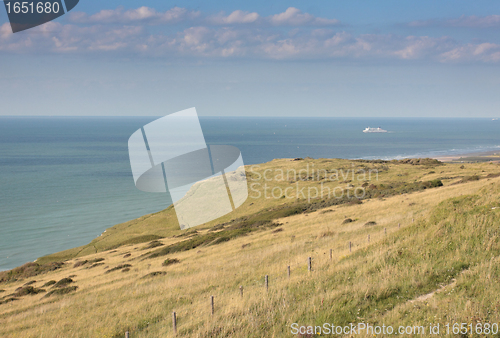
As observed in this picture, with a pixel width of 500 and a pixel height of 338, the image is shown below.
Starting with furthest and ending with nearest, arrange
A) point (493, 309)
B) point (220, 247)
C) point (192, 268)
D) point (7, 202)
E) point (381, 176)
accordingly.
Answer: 1. point (7, 202)
2. point (381, 176)
3. point (220, 247)
4. point (192, 268)
5. point (493, 309)

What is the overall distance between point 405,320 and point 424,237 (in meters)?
6.39

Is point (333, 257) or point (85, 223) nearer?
point (333, 257)

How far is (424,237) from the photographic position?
1316cm

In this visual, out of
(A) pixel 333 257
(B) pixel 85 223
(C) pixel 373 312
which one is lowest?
(B) pixel 85 223

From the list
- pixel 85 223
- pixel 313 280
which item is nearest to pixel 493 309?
pixel 313 280

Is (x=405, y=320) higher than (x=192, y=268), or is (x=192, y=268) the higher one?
(x=405, y=320)

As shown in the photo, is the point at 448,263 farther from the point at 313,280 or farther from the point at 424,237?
the point at 313,280

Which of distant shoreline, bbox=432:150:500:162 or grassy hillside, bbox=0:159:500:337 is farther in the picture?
distant shoreline, bbox=432:150:500:162

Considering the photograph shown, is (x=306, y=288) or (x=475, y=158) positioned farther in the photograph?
(x=475, y=158)

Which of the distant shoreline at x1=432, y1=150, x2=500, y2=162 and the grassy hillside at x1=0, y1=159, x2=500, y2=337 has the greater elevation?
the grassy hillside at x1=0, y1=159, x2=500, y2=337

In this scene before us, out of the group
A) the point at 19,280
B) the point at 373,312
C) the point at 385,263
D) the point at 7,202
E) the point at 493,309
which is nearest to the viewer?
the point at 493,309

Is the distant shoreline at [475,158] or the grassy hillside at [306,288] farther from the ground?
the grassy hillside at [306,288]

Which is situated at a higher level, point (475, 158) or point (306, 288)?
point (306, 288)

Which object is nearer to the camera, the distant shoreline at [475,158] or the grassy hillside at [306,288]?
the grassy hillside at [306,288]
